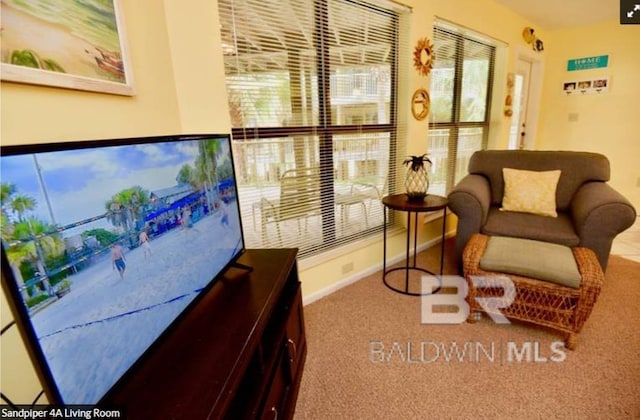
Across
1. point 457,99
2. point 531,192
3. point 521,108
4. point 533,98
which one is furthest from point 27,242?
point 533,98

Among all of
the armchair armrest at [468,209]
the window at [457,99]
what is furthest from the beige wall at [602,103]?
the armchair armrest at [468,209]

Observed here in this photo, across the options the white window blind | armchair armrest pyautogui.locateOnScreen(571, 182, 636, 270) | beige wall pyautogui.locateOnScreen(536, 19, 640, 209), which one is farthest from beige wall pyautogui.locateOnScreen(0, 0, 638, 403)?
beige wall pyautogui.locateOnScreen(536, 19, 640, 209)

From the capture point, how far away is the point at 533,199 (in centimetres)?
234

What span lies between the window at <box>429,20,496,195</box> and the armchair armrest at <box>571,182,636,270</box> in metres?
1.22

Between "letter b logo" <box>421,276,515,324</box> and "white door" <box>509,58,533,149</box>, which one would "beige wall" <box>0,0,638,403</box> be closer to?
"letter b logo" <box>421,276,515,324</box>

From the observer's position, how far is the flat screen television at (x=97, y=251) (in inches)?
20.1

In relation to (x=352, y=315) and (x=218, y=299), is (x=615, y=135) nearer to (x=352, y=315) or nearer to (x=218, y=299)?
(x=352, y=315)

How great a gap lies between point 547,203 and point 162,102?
258 cm

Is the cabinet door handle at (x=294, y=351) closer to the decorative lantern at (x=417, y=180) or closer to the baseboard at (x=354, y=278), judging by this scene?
the baseboard at (x=354, y=278)

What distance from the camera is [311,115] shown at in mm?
1976

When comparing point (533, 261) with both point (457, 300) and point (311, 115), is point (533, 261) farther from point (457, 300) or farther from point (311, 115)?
point (311, 115)

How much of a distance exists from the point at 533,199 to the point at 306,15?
204cm

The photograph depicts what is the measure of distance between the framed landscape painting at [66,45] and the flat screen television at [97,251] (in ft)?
1.06

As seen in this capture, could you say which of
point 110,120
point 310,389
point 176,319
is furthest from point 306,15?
point 310,389
